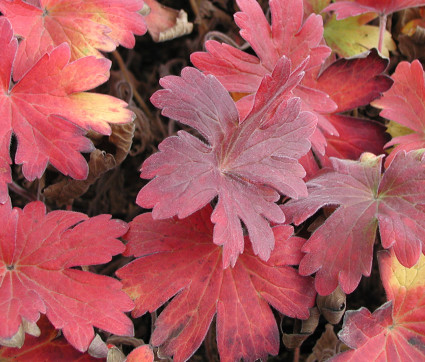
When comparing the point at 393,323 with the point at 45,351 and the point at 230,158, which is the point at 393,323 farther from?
the point at 45,351

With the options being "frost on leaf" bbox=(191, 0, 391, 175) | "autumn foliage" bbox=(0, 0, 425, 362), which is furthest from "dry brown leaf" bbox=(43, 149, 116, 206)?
"frost on leaf" bbox=(191, 0, 391, 175)

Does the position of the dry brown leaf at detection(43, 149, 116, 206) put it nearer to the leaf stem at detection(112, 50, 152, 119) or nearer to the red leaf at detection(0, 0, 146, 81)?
the red leaf at detection(0, 0, 146, 81)

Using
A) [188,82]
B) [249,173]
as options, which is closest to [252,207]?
[249,173]

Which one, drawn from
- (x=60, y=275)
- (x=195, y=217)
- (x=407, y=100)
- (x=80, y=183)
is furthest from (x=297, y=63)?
(x=60, y=275)

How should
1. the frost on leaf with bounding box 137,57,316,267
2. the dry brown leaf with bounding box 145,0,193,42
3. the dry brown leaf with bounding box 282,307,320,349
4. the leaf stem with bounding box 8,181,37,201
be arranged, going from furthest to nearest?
1. the dry brown leaf with bounding box 145,0,193,42
2. the leaf stem with bounding box 8,181,37,201
3. the dry brown leaf with bounding box 282,307,320,349
4. the frost on leaf with bounding box 137,57,316,267

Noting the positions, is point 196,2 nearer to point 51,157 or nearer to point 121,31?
point 121,31

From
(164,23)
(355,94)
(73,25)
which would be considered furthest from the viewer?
(164,23)

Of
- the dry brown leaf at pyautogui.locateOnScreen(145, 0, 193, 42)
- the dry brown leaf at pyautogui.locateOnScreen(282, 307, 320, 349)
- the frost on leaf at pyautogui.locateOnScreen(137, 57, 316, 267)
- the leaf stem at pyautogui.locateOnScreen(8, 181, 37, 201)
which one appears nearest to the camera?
the frost on leaf at pyautogui.locateOnScreen(137, 57, 316, 267)
